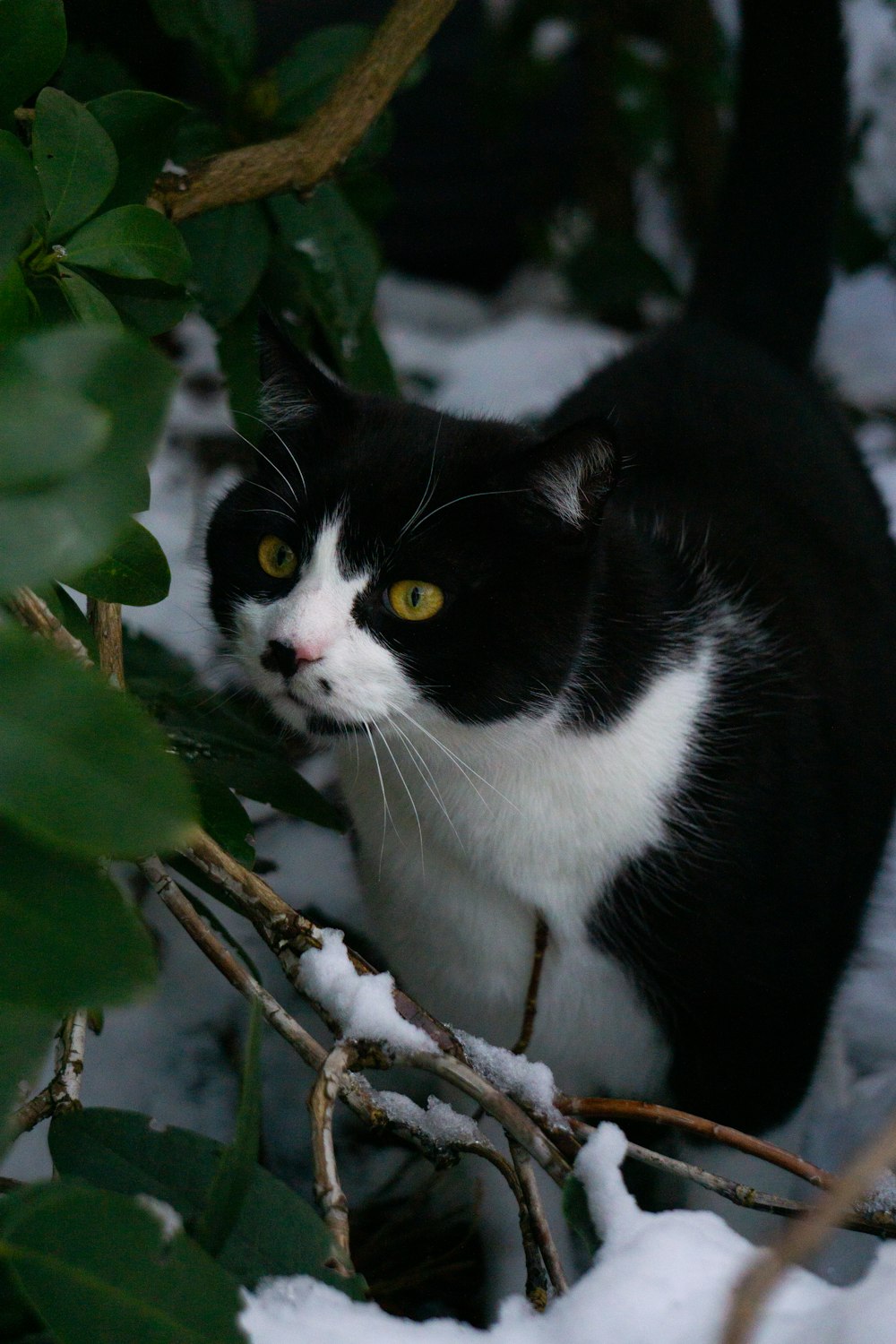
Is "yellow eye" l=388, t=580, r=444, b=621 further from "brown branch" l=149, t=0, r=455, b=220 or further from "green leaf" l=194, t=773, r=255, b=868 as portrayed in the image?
"brown branch" l=149, t=0, r=455, b=220

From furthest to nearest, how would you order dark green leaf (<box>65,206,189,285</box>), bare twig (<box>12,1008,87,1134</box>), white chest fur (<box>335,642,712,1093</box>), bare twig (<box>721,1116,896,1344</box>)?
white chest fur (<box>335,642,712,1093</box>)
dark green leaf (<box>65,206,189,285</box>)
bare twig (<box>12,1008,87,1134</box>)
bare twig (<box>721,1116,896,1344</box>)

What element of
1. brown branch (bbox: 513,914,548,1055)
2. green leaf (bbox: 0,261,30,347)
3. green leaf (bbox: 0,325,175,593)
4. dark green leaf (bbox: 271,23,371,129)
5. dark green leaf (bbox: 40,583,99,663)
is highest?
green leaf (bbox: 0,325,175,593)

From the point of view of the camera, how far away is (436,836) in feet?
3.67

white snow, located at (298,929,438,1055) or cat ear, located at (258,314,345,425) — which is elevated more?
cat ear, located at (258,314,345,425)

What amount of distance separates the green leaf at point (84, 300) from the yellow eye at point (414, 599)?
28cm

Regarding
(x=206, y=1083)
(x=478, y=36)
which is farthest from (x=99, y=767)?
(x=478, y=36)

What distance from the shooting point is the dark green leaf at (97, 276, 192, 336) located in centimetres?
96

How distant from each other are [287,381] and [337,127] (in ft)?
0.77

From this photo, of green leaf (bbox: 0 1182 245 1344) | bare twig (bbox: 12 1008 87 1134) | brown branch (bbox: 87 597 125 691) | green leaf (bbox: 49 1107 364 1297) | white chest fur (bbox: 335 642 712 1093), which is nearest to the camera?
green leaf (bbox: 0 1182 245 1344)

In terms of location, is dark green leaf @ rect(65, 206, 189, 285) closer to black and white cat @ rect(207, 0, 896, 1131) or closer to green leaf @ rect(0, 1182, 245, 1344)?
black and white cat @ rect(207, 0, 896, 1131)

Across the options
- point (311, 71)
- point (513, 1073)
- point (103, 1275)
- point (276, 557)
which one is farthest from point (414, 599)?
point (311, 71)

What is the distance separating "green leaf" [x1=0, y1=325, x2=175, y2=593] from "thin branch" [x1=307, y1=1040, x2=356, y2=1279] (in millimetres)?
393

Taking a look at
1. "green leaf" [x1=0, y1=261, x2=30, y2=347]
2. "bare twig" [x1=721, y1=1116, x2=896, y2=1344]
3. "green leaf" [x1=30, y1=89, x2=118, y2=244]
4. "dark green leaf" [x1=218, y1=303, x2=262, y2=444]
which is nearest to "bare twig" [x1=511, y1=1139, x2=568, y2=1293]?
"bare twig" [x1=721, y1=1116, x2=896, y2=1344]

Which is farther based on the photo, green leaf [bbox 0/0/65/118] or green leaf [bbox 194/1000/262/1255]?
green leaf [bbox 0/0/65/118]
